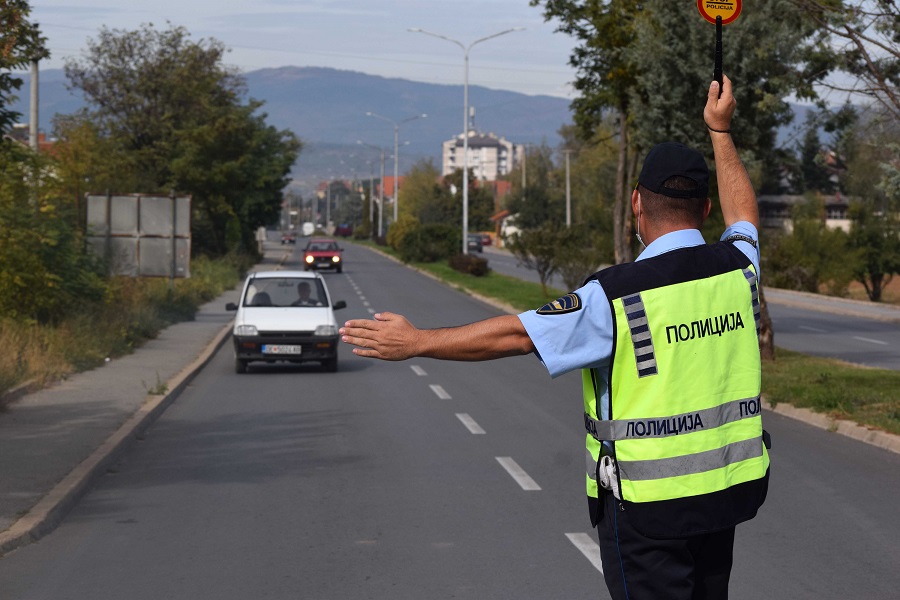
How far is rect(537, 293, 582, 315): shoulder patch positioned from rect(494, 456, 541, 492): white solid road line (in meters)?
6.55

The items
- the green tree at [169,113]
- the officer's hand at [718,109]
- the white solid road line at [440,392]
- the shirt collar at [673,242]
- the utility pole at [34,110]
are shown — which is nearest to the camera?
the shirt collar at [673,242]

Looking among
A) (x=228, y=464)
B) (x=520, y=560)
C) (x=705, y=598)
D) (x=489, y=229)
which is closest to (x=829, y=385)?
(x=228, y=464)

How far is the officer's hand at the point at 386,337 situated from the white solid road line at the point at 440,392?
525 inches

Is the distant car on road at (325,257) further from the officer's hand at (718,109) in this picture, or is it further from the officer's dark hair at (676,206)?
the officer's dark hair at (676,206)

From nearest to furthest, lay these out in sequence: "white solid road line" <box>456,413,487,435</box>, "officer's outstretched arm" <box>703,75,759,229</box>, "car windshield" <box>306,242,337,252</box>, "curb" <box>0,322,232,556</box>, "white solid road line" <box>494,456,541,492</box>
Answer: "officer's outstretched arm" <box>703,75,759,229</box> → "curb" <box>0,322,232,556</box> → "white solid road line" <box>494,456,541,492</box> → "white solid road line" <box>456,413,487,435</box> → "car windshield" <box>306,242,337,252</box>

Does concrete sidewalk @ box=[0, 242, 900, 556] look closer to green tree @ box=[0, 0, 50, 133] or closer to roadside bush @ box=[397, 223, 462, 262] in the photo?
green tree @ box=[0, 0, 50, 133]

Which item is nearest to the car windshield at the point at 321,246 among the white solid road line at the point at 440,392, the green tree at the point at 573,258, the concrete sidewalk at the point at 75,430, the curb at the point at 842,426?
the green tree at the point at 573,258

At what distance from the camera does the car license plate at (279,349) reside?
19844mm

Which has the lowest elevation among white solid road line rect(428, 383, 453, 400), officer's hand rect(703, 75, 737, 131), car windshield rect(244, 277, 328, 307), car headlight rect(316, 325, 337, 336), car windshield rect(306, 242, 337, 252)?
white solid road line rect(428, 383, 453, 400)

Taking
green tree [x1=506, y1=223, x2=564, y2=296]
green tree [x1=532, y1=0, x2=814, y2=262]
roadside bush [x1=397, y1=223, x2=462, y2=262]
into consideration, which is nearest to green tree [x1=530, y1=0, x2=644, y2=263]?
green tree [x1=532, y1=0, x2=814, y2=262]

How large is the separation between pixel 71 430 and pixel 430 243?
205ft

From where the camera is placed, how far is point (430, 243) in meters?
74.6

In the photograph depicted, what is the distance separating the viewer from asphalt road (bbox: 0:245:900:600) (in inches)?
275

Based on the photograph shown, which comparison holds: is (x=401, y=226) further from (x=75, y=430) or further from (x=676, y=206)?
(x=676, y=206)
